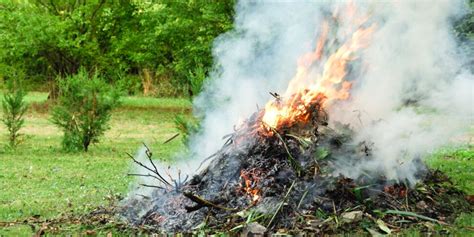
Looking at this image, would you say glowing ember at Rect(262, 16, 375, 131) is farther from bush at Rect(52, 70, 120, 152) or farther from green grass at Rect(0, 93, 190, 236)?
bush at Rect(52, 70, 120, 152)

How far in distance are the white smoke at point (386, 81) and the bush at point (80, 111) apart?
531 centimetres

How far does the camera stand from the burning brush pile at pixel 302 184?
297 inches

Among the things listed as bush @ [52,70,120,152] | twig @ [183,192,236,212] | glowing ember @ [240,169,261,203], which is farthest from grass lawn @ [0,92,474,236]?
glowing ember @ [240,169,261,203]

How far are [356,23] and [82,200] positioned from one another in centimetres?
392

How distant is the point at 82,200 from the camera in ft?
33.0

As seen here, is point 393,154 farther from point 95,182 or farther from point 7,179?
point 7,179

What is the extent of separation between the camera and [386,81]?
9.04 metres

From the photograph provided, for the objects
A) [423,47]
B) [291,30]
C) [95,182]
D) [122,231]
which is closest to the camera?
[122,231]

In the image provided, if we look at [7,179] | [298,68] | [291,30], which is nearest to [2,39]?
[7,179]

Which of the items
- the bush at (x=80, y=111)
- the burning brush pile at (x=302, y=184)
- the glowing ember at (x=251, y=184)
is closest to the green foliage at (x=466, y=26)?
the burning brush pile at (x=302, y=184)

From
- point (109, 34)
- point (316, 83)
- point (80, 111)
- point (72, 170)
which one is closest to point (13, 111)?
point (80, 111)

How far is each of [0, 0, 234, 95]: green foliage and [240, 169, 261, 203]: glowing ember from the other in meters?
16.8

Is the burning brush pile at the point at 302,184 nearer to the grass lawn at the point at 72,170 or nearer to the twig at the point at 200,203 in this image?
the twig at the point at 200,203

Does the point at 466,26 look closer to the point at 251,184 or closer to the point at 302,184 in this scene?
the point at 302,184
